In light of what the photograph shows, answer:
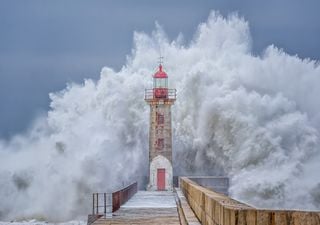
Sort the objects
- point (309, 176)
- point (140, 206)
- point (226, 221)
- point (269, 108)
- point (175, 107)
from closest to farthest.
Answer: point (226, 221)
point (140, 206)
point (309, 176)
point (269, 108)
point (175, 107)

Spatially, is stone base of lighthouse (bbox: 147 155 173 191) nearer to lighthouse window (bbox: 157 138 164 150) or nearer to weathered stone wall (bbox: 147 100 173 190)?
weathered stone wall (bbox: 147 100 173 190)

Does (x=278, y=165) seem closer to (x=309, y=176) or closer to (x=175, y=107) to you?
(x=309, y=176)

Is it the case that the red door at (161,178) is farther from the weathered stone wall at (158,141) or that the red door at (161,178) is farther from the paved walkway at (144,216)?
the paved walkway at (144,216)

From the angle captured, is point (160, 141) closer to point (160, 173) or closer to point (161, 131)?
point (161, 131)

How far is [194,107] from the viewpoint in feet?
114

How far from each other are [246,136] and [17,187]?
14.3 metres

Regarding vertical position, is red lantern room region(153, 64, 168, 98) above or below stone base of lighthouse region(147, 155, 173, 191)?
above

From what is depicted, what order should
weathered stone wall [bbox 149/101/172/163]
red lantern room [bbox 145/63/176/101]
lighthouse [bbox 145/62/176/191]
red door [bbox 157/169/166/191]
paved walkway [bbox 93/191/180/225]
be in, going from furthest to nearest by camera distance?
red lantern room [bbox 145/63/176/101] → weathered stone wall [bbox 149/101/172/163] → lighthouse [bbox 145/62/176/191] → red door [bbox 157/169/166/191] → paved walkway [bbox 93/191/180/225]

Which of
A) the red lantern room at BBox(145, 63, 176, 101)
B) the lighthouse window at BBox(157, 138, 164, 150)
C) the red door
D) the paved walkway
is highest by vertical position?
the red lantern room at BBox(145, 63, 176, 101)

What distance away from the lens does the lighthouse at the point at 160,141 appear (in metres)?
27.4

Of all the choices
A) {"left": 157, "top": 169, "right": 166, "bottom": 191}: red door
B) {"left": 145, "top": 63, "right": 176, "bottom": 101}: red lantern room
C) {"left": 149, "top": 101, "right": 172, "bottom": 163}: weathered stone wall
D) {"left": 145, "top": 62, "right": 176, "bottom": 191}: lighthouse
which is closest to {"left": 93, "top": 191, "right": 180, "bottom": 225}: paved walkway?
{"left": 157, "top": 169, "right": 166, "bottom": 191}: red door

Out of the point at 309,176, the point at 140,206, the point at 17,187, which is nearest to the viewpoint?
the point at 140,206

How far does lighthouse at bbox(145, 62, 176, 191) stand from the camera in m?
27.4

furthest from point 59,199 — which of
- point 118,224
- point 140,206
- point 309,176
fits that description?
point 118,224
